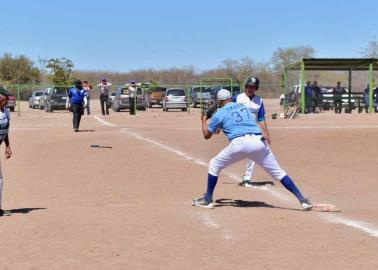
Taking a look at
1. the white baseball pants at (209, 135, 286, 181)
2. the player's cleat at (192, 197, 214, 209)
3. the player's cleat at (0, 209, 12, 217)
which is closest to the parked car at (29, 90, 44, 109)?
the player's cleat at (0, 209, 12, 217)

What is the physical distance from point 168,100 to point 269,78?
5085 cm

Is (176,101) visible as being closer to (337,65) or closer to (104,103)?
(104,103)

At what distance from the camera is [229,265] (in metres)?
6.33

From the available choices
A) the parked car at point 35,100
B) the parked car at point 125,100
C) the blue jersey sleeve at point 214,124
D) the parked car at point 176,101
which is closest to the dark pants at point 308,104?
the parked car at point 176,101

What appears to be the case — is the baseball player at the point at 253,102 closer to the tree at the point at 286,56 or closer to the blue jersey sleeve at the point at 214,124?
the blue jersey sleeve at the point at 214,124

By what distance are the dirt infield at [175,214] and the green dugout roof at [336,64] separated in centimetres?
1881

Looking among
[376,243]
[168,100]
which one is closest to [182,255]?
[376,243]

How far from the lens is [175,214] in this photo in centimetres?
898

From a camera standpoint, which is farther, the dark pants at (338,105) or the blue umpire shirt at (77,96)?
the dark pants at (338,105)

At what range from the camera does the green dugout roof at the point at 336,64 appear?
36844mm

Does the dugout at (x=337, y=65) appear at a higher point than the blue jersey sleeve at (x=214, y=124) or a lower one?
higher

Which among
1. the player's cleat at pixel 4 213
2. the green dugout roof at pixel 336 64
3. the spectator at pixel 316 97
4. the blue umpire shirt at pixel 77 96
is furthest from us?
the spectator at pixel 316 97

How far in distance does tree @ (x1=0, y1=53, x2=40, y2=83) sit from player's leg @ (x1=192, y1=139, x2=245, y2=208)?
261 ft

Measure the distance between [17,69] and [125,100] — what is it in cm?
4650
